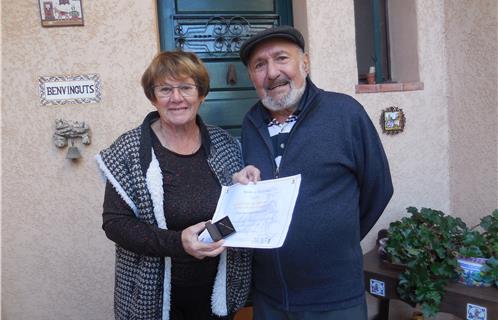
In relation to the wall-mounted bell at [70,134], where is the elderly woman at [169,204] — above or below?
below

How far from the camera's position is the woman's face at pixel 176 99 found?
1.90 m

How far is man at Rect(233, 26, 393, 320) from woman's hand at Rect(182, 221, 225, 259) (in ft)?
0.96

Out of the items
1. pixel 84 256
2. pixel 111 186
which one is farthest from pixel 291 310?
pixel 84 256

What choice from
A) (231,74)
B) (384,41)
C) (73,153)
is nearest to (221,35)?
(231,74)

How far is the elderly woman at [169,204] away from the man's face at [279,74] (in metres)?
0.28

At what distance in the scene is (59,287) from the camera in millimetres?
3125

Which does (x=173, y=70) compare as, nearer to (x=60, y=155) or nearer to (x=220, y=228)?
(x=220, y=228)

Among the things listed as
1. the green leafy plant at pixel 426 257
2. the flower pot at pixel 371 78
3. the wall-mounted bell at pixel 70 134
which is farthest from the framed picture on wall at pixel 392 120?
the wall-mounted bell at pixel 70 134

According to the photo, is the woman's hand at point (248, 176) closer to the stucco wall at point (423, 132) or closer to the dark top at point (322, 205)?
the dark top at point (322, 205)

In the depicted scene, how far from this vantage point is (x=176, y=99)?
6.24 ft

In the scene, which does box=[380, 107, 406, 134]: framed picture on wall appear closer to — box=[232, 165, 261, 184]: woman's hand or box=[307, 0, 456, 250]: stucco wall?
box=[307, 0, 456, 250]: stucco wall

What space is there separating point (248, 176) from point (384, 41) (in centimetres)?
291

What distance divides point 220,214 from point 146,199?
Result: 0.34 m

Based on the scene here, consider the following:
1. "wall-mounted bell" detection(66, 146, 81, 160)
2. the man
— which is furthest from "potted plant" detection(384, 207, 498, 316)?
"wall-mounted bell" detection(66, 146, 81, 160)
